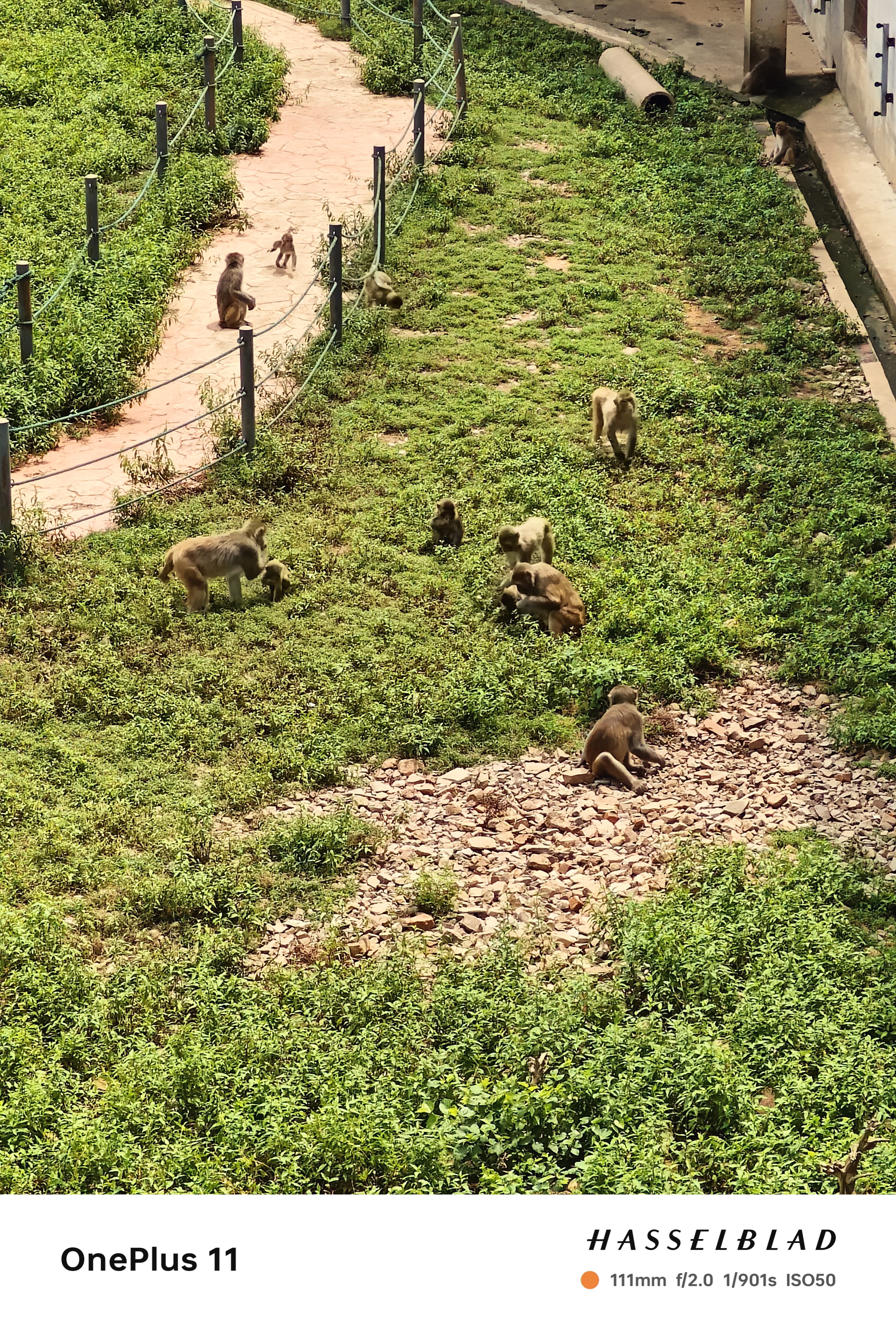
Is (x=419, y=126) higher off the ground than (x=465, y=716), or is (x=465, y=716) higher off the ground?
(x=419, y=126)

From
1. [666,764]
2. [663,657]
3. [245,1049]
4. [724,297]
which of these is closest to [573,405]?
[724,297]

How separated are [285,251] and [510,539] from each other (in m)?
7.37

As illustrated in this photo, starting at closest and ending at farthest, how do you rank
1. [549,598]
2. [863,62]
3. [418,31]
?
[549,598] → [863,62] → [418,31]

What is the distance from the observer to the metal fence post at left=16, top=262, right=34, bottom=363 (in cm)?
1636

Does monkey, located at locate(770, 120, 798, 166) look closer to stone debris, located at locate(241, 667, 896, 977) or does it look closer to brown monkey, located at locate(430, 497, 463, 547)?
brown monkey, located at locate(430, 497, 463, 547)

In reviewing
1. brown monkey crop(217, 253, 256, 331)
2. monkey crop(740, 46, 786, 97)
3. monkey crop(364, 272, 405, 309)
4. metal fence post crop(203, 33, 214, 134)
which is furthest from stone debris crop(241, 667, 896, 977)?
monkey crop(740, 46, 786, 97)

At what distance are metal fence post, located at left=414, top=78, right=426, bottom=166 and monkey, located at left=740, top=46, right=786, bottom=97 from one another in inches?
216

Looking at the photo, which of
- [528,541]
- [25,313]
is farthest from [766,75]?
[528,541]

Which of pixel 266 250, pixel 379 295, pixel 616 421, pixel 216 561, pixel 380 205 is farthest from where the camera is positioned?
pixel 266 250

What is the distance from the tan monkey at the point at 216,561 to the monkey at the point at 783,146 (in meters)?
11.7

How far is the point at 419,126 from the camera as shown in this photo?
71.9 feet

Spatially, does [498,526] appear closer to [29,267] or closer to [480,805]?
[480,805]

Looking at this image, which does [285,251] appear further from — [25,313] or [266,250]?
[25,313]

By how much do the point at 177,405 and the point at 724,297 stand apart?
6453 millimetres
